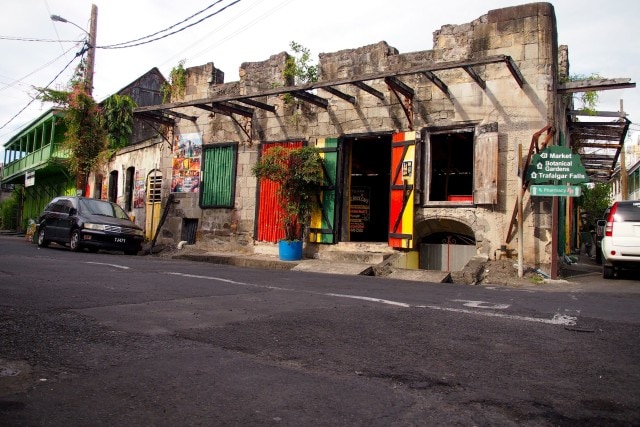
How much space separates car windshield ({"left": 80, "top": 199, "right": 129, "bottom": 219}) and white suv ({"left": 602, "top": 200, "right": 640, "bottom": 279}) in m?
13.6

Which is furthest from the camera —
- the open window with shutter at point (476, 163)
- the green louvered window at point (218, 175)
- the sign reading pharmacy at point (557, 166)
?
the green louvered window at point (218, 175)

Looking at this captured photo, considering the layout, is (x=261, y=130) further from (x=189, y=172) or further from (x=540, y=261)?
(x=540, y=261)

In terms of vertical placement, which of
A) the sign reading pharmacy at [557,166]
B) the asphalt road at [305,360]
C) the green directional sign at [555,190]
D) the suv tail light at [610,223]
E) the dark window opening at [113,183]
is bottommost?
the asphalt road at [305,360]

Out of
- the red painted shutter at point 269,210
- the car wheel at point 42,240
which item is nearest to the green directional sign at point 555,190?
the red painted shutter at point 269,210

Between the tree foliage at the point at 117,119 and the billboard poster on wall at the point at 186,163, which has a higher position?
the tree foliage at the point at 117,119

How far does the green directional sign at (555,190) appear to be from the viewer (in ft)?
32.8

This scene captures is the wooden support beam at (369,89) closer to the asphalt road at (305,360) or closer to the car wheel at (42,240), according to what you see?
the asphalt road at (305,360)

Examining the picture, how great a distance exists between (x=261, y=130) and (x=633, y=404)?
13594 millimetres

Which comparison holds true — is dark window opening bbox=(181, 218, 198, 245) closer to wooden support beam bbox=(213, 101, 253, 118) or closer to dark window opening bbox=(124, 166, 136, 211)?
wooden support beam bbox=(213, 101, 253, 118)

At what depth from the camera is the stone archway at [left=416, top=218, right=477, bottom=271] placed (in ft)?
40.5

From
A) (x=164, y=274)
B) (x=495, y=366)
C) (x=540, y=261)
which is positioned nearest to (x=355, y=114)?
(x=540, y=261)

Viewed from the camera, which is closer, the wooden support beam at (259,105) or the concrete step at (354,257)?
the concrete step at (354,257)

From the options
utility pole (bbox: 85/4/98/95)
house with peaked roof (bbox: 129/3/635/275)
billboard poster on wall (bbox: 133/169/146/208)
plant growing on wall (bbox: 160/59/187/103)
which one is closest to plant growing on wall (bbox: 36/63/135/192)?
utility pole (bbox: 85/4/98/95)

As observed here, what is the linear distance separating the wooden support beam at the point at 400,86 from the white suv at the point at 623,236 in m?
5.24
